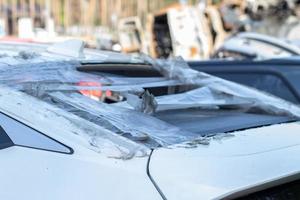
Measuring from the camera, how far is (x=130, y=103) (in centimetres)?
278

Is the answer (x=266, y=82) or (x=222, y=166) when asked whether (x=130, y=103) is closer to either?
(x=222, y=166)

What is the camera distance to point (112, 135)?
2.20 metres

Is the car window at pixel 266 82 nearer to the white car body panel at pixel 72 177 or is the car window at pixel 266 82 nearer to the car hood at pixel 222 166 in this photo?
the car hood at pixel 222 166

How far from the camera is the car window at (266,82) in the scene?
4.53 m

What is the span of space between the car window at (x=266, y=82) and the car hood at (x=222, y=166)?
2.24m

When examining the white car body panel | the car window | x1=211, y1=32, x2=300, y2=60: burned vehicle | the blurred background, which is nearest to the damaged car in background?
the white car body panel

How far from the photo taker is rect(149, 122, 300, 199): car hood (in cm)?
191

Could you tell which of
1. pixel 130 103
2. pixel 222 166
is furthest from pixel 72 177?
pixel 130 103

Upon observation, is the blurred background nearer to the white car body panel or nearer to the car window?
the car window

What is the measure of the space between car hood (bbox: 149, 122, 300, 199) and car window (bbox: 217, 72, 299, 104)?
2242 mm

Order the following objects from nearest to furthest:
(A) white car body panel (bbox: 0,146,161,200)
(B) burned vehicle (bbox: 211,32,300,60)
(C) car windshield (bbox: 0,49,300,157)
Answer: (A) white car body panel (bbox: 0,146,161,200), (C) car windshield (bbox: 0,49,300,157), (B) burned vehicle (bbox: 211,32,300,60)

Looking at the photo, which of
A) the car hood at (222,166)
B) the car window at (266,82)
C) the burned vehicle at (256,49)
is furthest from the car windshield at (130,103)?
the burned vehicle at (256,49)

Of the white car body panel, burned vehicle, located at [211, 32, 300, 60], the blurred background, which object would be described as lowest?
the blurred background

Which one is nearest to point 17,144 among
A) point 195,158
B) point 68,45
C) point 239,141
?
point 195,158
